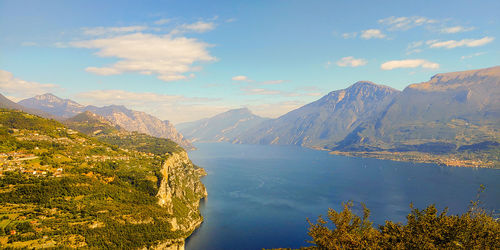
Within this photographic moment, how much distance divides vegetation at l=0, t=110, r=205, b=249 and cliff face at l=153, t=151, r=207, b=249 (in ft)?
4.94

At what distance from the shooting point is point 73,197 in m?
100

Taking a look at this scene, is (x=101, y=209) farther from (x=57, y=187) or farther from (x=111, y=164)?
(x=111, y=164)

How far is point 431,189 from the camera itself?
7844 inches

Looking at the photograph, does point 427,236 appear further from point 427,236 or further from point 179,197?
point 179,197

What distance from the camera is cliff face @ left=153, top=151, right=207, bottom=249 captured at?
12168cm

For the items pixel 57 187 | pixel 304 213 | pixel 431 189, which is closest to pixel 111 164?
pixel 57 187

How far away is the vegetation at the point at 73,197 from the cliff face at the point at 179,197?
4.94 ft

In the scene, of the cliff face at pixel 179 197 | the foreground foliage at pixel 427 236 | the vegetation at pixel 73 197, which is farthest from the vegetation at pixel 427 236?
the cliff face at pixel 179 197

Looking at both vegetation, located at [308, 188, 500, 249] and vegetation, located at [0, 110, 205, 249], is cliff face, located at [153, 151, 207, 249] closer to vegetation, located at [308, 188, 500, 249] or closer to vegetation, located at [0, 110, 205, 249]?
vegetation, located at [0, 110, 205, 249]

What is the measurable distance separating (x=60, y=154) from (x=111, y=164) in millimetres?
24324

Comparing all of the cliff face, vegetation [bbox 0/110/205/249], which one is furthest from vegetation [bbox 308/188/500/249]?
the cliff face

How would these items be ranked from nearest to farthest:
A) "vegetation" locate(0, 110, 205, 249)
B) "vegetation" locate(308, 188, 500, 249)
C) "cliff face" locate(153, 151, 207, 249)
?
"vegetation" locate(308, 188, 500, 249) → "vegetation" locate(0, 110, 205, 249) → "cliff face" locate(153, 151, 207, 249)

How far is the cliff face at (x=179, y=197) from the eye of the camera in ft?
399

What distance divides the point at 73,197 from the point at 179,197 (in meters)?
62.7
